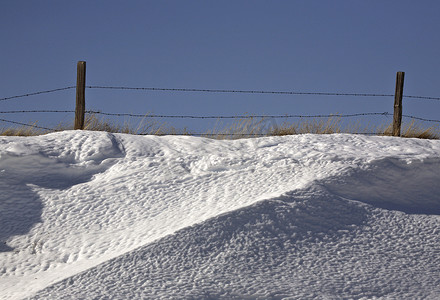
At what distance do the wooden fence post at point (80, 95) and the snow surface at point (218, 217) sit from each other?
258cm

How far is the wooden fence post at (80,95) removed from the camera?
5176 millimetres

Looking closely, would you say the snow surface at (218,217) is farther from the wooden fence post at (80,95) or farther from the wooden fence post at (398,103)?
the wooden fence post at (398,103)

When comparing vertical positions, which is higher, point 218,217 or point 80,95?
point 80,95

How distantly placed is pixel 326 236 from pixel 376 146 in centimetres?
99

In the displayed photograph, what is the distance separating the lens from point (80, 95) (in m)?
5.27

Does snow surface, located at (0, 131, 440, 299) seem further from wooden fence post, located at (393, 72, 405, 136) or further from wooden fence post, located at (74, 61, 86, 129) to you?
wooden fence post, located at (393, 72, 405, 136)

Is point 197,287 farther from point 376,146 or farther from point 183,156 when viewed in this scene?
point 376,146

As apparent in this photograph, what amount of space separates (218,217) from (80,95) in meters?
3.80

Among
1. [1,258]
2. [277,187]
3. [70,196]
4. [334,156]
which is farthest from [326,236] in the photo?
[1,258]

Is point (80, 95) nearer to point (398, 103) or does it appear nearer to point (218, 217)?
point (218, 217)

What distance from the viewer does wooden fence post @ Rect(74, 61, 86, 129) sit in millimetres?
5176

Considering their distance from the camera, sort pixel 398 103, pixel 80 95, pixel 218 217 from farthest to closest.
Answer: pixel 398 103 → pixel 80 95 → pixel 218 217

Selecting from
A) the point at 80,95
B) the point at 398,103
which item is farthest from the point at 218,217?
the point at 398,103

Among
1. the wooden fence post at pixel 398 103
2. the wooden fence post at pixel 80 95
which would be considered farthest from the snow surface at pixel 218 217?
the wooden fence post at pixel 398 103
